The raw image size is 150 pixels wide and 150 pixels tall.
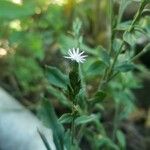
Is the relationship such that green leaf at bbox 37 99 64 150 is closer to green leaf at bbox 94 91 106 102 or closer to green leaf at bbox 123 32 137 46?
green leaf at bbox 94 91 106 102

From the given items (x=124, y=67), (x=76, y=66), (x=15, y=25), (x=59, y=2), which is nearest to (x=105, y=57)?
(x=124, y=67)

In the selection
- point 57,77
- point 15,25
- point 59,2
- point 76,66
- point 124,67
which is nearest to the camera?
point 76,66

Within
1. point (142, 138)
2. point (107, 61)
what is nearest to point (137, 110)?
point (142, 138)

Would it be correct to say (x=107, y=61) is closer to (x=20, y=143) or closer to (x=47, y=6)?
(x=20, y=143)

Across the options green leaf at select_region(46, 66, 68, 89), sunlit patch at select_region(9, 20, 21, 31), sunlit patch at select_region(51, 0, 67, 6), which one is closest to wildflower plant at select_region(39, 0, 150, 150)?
green leaf at select_region(46, 66, 68, 89)

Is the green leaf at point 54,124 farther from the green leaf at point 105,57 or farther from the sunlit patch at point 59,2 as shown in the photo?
the sunlit patch at point 59,2

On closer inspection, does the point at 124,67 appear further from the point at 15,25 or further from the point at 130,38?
the point at 15,25

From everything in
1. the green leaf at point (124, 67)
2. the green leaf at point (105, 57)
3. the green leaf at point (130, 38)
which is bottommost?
the green leaf at point (124, 67)

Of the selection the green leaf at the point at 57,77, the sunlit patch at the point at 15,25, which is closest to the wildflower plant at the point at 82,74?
Result: the green leaf at the point at 57,77

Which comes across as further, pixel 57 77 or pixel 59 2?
pixel 59 2
